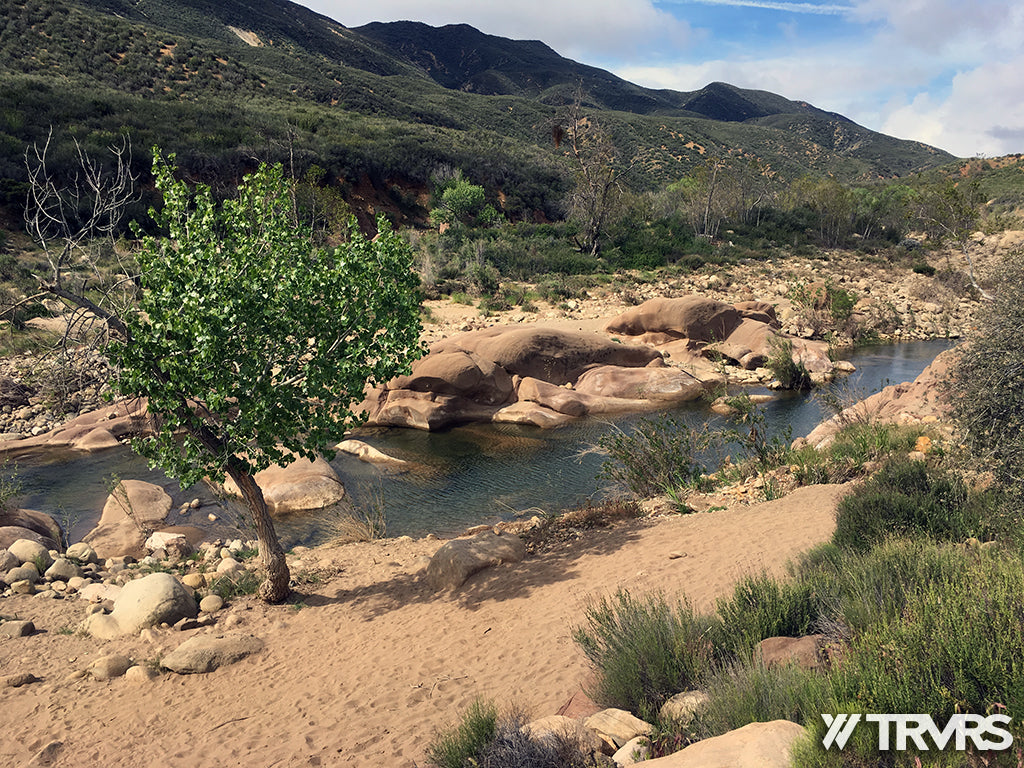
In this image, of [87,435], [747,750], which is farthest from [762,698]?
[87,435]

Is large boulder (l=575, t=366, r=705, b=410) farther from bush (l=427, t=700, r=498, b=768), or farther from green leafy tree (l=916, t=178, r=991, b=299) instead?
green leafy tree (l=916, t=178, r=991, b=299)

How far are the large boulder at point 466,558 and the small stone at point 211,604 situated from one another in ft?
7.85

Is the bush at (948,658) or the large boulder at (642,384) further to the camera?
the large boulder at (642,384)

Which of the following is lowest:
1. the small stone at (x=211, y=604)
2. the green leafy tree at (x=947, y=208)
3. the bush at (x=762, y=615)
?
the small stone at (x=211, y=604)

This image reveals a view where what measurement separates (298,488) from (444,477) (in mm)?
2784

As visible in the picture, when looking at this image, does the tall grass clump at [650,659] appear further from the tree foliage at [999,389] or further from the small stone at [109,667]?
the small stone at [109,667]

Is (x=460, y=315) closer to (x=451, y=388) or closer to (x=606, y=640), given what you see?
(x=451, y=388)

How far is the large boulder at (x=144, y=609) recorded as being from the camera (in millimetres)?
7023

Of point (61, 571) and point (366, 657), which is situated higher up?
point (366, 657)

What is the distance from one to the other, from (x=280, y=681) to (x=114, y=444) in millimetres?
11237

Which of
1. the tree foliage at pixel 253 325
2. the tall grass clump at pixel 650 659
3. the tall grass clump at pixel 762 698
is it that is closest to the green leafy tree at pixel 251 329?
the tree foliage at pixel 253 325

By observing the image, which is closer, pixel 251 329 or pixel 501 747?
pixel 501 747

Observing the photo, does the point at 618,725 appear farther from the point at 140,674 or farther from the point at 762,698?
the point at 140,674

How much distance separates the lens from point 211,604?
765 centimetres
